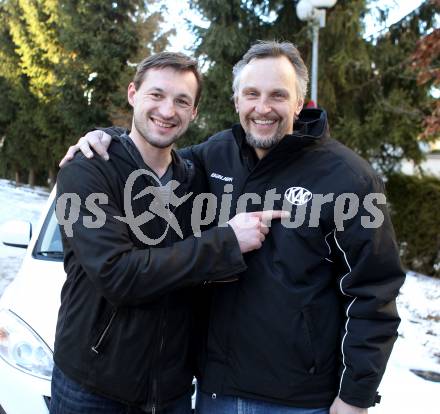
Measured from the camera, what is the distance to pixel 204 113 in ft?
28.0

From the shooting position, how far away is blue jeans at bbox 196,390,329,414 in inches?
74.3

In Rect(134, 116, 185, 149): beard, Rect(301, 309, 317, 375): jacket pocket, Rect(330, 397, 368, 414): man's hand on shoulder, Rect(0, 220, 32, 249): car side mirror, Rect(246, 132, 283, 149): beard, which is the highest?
Rect(246, 132, 283, 149): beard

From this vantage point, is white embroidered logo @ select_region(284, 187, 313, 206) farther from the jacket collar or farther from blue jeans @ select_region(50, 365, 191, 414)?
blue jeans @ select_region(50, 365, 191, 414)

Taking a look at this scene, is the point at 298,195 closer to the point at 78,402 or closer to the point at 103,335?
the point at 103,335

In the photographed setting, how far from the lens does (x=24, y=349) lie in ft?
8.16

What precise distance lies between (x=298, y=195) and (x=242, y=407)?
844mm

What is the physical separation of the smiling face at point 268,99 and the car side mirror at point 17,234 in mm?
2196

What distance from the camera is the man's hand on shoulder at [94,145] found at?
190 centimetres

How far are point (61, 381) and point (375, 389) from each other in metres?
1.19

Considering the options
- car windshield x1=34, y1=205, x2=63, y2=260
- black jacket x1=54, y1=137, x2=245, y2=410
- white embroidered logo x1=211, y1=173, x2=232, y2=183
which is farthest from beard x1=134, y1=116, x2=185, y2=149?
car windshield x1=34, y1=205, x2=63, y2=260

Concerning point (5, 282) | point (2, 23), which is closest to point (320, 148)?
point (5, 282)

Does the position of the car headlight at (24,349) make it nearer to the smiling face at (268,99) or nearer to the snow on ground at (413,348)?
the smiling face at (268,99)

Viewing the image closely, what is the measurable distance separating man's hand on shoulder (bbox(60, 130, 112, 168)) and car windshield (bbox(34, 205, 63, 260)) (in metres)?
1.38

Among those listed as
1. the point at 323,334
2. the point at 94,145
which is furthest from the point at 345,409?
the point at 94,145
